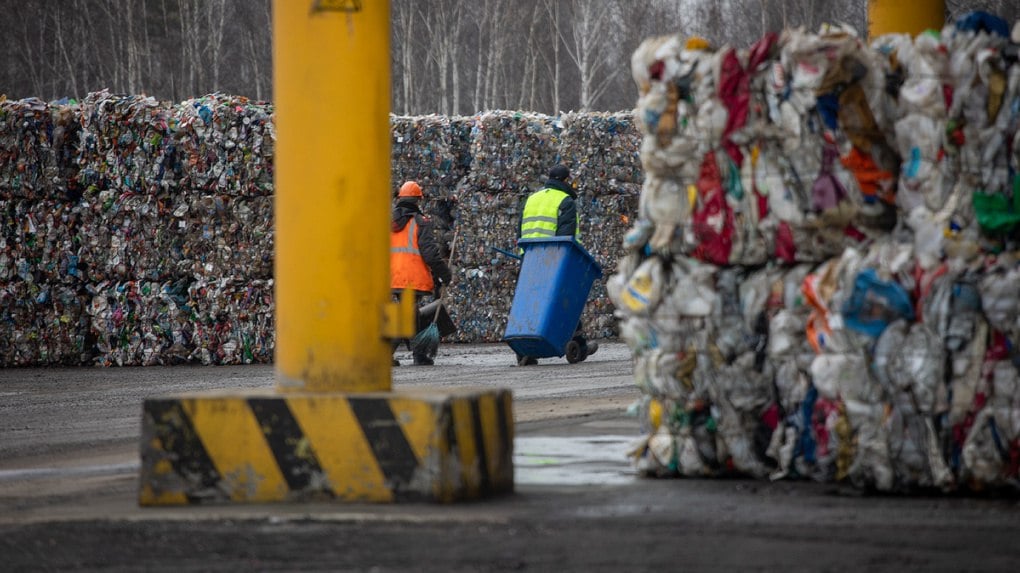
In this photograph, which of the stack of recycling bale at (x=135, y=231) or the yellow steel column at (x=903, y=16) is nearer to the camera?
the yellow steel column at (x=903, y=16)

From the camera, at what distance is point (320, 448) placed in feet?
21.1

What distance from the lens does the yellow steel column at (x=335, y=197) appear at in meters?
6.64

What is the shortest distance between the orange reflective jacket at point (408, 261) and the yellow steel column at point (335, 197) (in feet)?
35.6

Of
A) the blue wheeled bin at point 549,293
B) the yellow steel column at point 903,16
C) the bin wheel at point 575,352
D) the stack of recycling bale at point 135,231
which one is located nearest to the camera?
the yellow steel column at point 903,16

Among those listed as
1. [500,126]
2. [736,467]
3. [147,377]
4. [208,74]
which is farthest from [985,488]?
[208,74]

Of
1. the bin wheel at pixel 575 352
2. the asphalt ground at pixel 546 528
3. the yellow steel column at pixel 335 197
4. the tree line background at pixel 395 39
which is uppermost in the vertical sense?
the tree line background at pixel 395 39

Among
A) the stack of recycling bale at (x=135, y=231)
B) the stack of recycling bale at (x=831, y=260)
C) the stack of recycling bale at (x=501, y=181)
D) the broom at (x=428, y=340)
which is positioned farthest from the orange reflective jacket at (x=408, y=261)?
the stack of recycling bale at (x=831, y=260)

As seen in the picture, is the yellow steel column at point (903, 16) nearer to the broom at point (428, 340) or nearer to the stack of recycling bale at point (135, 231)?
the broom at point (428, 340)

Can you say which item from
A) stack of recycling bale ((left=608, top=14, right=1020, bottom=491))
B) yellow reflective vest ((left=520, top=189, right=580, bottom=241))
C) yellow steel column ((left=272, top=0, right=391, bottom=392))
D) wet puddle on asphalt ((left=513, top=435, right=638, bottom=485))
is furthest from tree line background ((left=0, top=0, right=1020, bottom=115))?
yellow steel column ((left=272, top=0, right=391, bottom=392))

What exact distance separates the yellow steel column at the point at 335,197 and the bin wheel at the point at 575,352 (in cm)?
1108

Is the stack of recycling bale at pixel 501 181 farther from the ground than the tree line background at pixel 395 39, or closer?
closer

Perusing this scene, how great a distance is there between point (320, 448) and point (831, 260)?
7.63 ft

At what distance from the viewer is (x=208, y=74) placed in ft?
187

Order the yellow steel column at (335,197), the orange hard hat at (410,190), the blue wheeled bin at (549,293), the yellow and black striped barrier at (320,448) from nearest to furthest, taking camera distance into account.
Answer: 1. the yellow and black striped barrier at (320,448)
2. the yellow steel column at (335,197)
3. the blue wheeled bin at (549,293)
4. the orange hard hat at (410,190)
